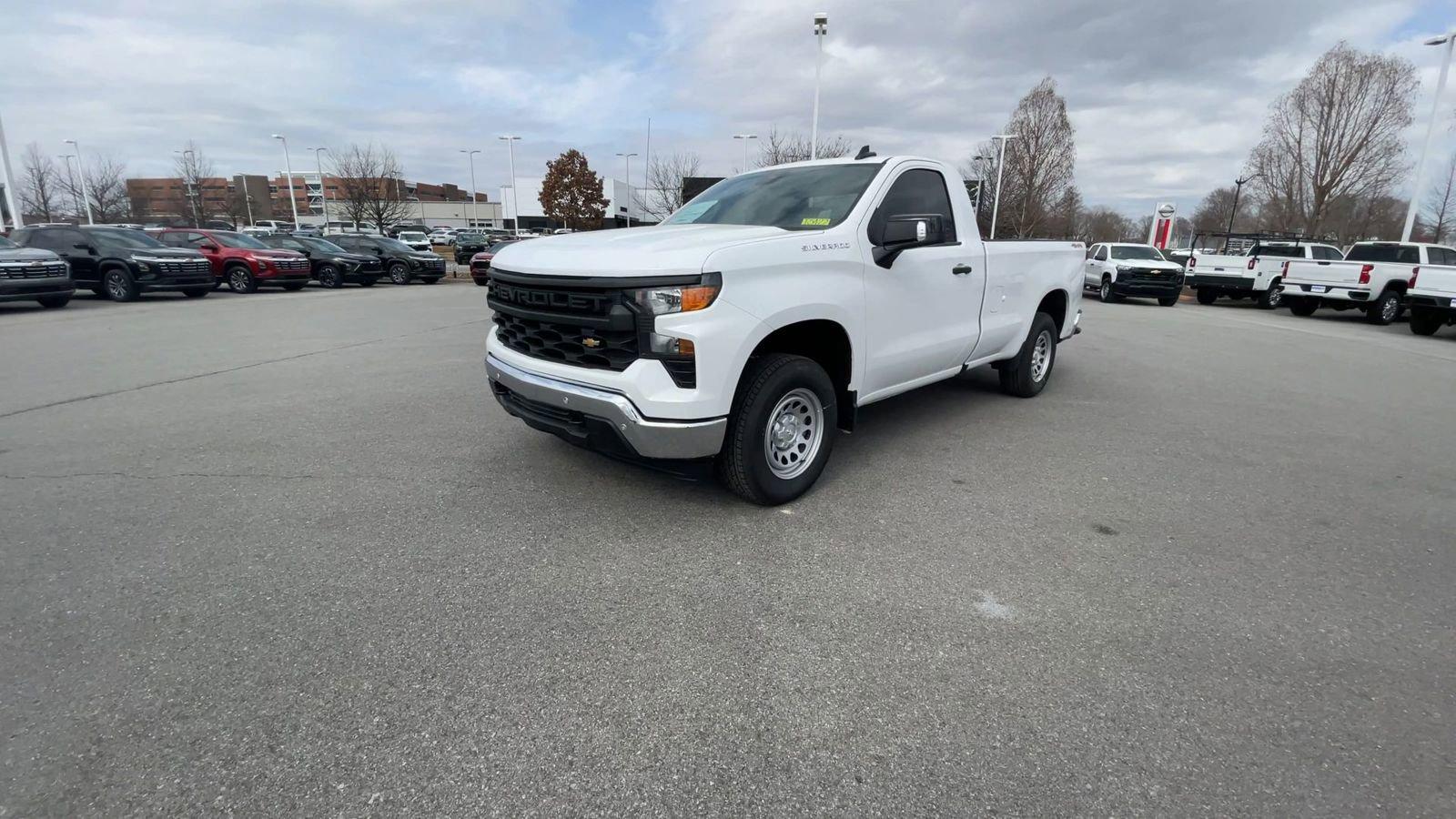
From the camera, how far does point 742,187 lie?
5203mm

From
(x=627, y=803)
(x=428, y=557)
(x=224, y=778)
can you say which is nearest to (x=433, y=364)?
(x=428, y=557)

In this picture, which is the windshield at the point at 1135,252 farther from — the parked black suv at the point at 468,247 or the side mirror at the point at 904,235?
the parked black suv at the point at 468,247

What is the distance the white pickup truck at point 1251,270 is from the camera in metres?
18.6

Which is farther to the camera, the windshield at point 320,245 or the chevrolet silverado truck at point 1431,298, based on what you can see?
the windshield at point 320,245

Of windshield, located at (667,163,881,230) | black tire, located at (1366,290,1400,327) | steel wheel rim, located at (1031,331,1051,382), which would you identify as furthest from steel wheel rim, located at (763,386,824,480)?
black tire, located at (1366,290,1400,327)

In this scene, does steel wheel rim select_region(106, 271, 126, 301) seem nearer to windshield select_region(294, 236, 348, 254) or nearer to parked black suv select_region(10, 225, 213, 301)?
parked black suv select_region(10, 225, 213, 301)

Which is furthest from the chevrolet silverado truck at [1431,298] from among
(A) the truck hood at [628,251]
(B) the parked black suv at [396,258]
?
(B) the parked black suv at [396,258]

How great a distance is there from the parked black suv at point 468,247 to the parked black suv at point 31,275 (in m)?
14.4

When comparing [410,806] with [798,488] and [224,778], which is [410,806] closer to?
[224,778]

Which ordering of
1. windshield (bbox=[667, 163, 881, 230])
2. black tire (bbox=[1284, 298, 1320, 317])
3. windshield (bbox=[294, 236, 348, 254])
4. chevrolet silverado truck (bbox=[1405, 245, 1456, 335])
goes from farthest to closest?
1. windshield (bbox=[294, 236, 348, 254])
2. black tire (bbox=[1284, 298, 1320, 317])
3. chevrolet silverado truck (bbox=[1405, 245, 1456, 335])
4. windshield (bbox=[667, 163, 881, 230])

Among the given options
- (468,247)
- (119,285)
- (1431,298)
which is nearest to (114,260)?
(119,285)

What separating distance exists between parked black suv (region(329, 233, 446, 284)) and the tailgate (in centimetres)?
2416

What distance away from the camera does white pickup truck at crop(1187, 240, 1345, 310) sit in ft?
61.1

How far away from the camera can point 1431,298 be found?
12.7 metres
